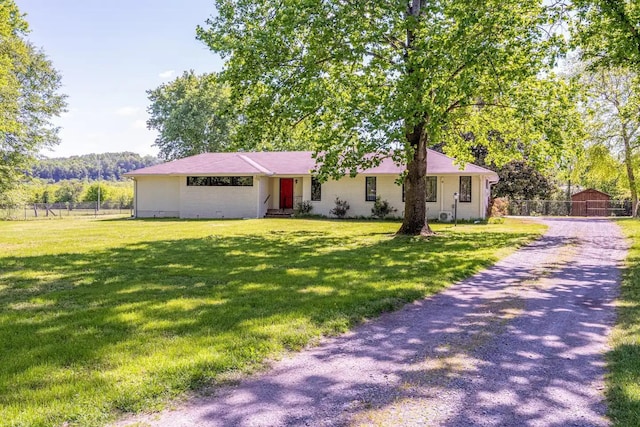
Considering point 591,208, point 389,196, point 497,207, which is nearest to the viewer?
point 389,196

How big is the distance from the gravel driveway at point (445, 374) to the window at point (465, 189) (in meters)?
17.2

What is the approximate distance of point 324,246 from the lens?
12.5m

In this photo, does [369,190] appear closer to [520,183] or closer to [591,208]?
[520,183]

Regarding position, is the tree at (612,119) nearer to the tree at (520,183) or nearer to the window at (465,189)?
the tree at (520,183)

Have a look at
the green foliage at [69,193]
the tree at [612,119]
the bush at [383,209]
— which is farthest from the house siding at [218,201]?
the green foliage at [69,193]

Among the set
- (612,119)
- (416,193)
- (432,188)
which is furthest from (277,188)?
(612,119)

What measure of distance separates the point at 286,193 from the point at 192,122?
1629cm

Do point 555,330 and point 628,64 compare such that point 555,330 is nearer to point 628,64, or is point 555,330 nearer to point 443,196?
point 628,64

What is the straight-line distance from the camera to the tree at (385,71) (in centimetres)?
1101

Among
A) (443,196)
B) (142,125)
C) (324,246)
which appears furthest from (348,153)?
(142,125)

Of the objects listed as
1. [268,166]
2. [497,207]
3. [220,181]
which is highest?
[268,166]

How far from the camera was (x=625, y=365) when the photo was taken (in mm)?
3939

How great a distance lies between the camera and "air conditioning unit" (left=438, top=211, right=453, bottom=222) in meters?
23.4

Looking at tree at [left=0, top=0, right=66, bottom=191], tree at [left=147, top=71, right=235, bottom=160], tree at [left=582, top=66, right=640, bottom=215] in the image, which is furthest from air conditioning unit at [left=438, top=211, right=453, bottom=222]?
tree at [left=0, top=0, right=66, bottom=191]
